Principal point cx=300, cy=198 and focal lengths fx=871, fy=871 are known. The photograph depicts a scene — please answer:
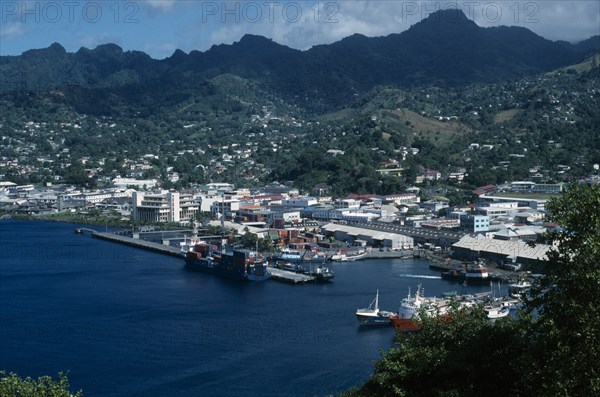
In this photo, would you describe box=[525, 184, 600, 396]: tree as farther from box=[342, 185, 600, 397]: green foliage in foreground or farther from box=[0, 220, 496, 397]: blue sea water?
box=[0, 220, 496, 397]: blue sea water

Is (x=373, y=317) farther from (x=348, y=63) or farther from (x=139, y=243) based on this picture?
(x=348, y=63)

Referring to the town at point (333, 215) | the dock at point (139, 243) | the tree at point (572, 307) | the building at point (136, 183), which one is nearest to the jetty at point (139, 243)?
the dock at point (139, 243)

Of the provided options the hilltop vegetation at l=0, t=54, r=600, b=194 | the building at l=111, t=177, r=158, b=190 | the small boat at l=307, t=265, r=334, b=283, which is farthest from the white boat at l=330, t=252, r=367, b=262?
the building at l=111, t=177, r=158, b=190

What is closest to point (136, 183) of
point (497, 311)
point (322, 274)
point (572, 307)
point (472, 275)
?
point (322, 274)

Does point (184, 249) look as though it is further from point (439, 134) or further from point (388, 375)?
point (439, 134)

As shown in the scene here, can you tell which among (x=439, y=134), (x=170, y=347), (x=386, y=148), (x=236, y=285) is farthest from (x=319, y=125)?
(x=170, y=347)
